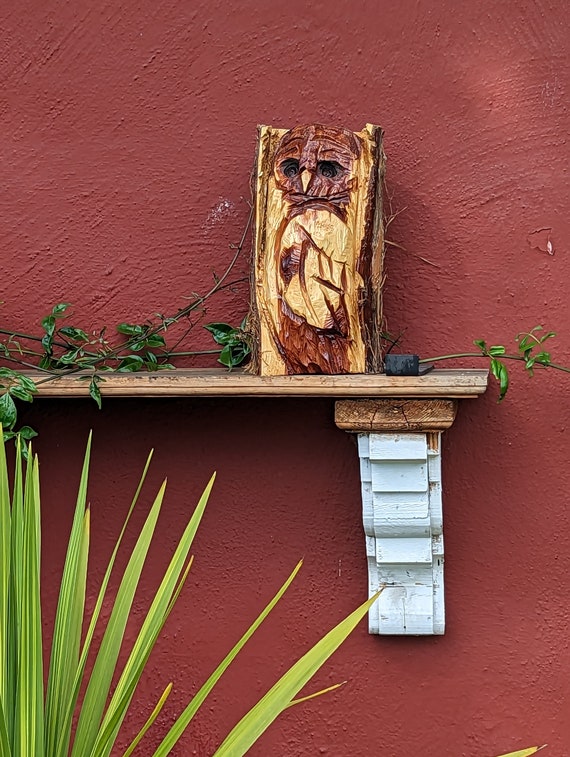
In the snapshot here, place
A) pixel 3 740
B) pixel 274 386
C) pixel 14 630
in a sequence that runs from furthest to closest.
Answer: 1. pixel 274 386
2. pixel 14 630
3. pixel 3 740

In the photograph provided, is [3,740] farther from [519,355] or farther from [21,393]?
[519,355]

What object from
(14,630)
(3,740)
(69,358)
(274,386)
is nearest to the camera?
(3,740)

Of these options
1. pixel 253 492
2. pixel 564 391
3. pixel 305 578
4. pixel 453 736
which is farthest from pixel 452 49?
pixel 453 736

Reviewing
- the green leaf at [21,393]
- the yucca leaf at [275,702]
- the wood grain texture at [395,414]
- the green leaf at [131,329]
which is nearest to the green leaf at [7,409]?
the green leaf at [21,393]

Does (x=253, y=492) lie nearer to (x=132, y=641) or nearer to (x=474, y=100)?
Answer: (x=132, y=641)

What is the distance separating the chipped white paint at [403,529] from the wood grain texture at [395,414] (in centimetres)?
2

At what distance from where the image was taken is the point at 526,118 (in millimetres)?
1521

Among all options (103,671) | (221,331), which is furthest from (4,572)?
(221,331)

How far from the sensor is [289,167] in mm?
1431

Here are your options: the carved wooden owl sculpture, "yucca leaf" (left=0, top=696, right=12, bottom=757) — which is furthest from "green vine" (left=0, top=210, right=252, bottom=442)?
"yucca leaf" (left=0, top=696, right=12, bottom=757)

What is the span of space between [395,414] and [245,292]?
345mm

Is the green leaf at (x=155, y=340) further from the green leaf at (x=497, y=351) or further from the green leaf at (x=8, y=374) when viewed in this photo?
the green leaf at (x=497, y=351)

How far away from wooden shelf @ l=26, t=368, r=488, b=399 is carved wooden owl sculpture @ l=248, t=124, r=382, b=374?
0.05 meters

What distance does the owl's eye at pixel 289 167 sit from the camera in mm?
1427
